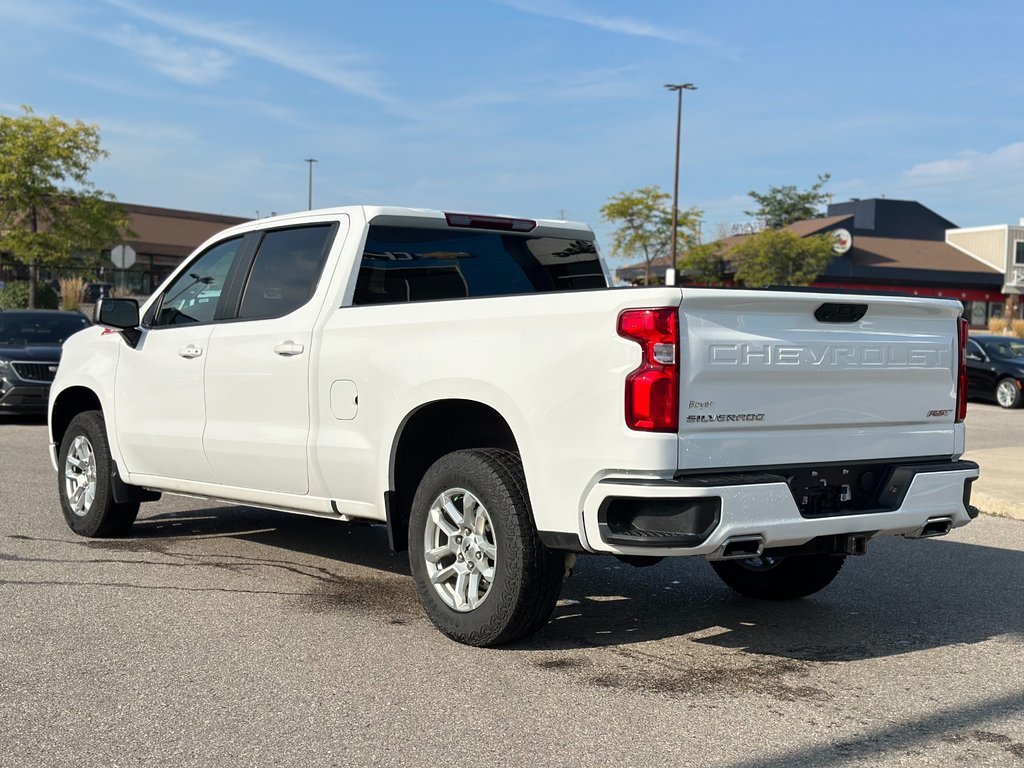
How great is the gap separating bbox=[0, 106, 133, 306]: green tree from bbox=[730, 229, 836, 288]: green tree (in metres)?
35.9

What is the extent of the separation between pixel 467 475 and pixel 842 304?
5.90 feet

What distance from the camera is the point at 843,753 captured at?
4.06m

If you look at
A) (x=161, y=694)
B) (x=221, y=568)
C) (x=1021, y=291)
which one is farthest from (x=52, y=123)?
(x=1021, y=291)

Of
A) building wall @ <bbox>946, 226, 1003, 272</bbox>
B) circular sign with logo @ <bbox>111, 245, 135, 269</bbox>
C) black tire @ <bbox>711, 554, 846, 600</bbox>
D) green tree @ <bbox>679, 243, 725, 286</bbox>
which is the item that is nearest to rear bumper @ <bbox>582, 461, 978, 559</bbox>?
black tire @ <bbox>711, 554, 846, 600</bbox>

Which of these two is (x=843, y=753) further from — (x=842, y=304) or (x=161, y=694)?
(x=161, y=694)

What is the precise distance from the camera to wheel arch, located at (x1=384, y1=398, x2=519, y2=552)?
18.7 feet

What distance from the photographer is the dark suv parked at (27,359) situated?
1576 cm

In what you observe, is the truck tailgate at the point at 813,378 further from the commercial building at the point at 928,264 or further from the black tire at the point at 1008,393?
the commercial building at the point at 928,264

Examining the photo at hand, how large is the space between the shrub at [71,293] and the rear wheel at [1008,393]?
28.4m

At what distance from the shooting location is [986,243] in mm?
77500

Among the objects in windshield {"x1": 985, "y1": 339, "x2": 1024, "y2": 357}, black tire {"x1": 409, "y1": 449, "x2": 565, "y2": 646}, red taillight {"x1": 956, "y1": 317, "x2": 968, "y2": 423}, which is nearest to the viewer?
black tire {"x1": 409, "y1": 449, "x2": 565, "y2": 646}

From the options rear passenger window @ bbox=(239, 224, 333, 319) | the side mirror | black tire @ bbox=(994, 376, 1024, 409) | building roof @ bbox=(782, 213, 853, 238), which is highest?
building roof @ bbox=(782, 213, 853, 238)

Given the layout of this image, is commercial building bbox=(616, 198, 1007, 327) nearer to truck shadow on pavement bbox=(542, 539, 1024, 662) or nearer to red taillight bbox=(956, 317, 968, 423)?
truck shadow on pavement bbox=(542, 539, 1024, 662)

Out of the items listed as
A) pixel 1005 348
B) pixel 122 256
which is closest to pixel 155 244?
pixel 122 256
